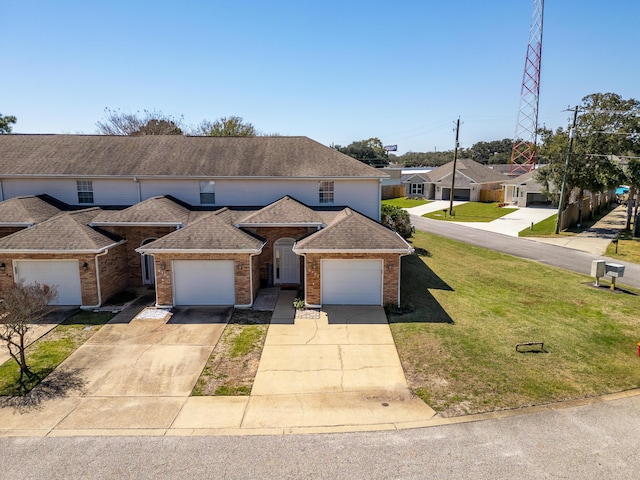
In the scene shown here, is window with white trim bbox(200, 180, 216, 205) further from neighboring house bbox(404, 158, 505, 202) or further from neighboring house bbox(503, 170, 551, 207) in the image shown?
neighboring house bbox(404, 158, 505, 202)

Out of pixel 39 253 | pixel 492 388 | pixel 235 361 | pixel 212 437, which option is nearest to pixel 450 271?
pixel 492 388

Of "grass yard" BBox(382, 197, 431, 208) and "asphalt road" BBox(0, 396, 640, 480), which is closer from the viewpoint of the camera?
"asphalt road" BBox(0, 396, 640, 480)

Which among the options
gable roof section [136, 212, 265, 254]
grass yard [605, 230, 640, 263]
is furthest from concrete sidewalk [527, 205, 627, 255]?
gable roof section [136, 212, 265, 254]

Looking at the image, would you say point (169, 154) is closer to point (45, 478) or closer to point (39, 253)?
point (39, 253)

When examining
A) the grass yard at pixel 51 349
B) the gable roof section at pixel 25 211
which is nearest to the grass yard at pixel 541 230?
the grass yard at pixel 51 349

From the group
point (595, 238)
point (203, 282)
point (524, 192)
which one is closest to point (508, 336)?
point (203, 282)

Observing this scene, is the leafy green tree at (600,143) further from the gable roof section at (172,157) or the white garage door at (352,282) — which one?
the white garage door at (352,282)
